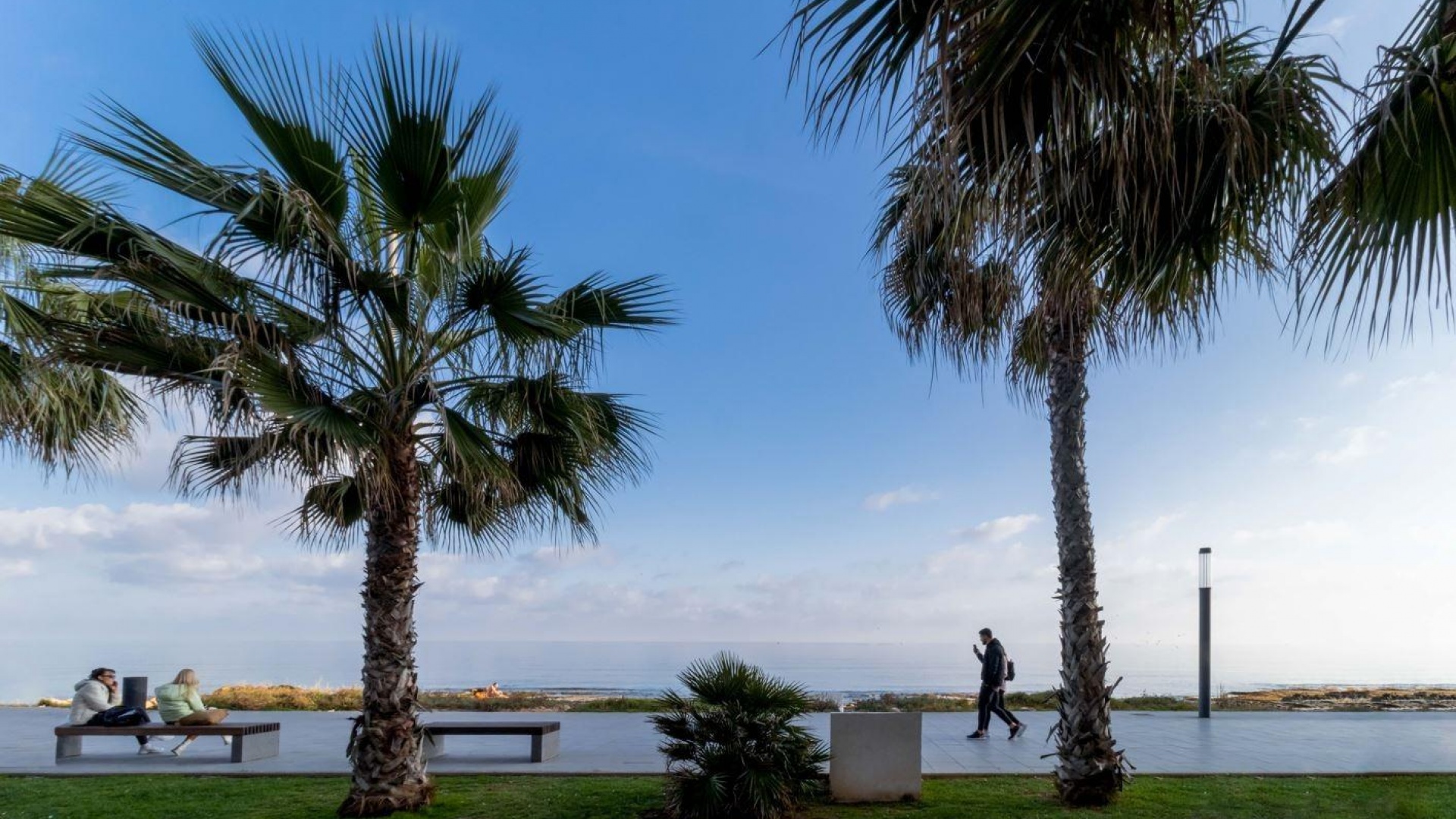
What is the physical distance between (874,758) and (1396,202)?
6610 mm

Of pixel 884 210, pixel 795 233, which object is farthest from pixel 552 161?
pixel 795 233

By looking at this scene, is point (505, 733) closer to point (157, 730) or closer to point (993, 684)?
point (157, 730)

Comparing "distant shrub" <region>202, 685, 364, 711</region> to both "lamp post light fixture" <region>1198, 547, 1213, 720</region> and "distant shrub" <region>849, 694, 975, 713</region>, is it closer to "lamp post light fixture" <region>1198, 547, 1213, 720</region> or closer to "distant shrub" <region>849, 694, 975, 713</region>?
"distant shrub" <region>849, 694, 975, 713</region>

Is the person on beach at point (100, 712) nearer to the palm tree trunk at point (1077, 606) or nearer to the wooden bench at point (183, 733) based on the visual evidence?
the wooden bench at point (183, 733)

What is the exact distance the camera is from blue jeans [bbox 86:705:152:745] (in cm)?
A: 1197

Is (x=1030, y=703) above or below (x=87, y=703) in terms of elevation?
below

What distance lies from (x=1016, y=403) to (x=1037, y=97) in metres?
7.79

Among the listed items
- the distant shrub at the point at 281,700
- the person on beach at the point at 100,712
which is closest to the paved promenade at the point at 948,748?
the person on beach at the point at 100,712

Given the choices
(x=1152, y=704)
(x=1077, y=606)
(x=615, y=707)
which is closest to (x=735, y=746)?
Result: (x=1077, y=606)

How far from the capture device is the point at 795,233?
19.5 metres

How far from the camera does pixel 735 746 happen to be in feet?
27.2

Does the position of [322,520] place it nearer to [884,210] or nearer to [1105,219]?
[884,210]

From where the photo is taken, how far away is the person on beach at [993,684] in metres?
13.3

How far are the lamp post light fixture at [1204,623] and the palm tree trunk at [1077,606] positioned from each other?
29.3 ft
